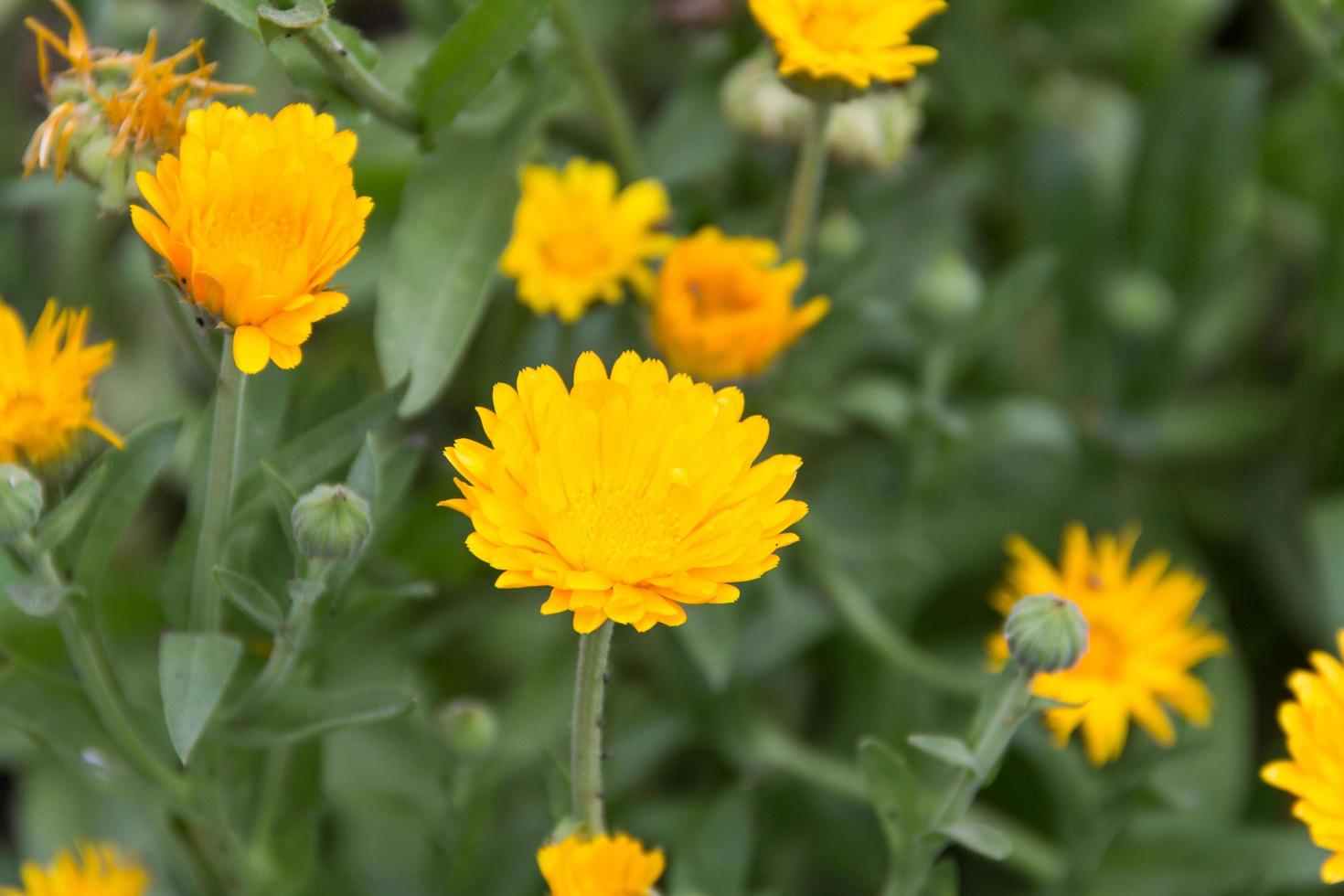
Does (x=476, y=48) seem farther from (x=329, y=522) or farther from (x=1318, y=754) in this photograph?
(x=1318, y=754)

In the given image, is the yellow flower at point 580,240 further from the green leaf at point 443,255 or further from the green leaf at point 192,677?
the green leaf at point 192,677

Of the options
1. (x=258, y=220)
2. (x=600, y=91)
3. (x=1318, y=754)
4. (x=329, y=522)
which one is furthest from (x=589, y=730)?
(x=600, y=91)

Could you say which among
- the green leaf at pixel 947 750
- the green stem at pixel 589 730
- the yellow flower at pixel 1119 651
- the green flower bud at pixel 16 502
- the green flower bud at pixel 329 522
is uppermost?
the green flower bud at pixel 16 502

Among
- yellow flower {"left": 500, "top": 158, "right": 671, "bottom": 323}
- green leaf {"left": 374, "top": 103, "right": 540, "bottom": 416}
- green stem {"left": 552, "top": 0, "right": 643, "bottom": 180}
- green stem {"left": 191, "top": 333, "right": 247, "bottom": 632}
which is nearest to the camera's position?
green stem {"left": 191, "top": 333, "right": 247, "bottom": 632}

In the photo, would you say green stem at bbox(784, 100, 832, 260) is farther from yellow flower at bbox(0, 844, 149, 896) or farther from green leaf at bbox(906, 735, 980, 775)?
yellow flower at bbox(0, 844, 149, 896)

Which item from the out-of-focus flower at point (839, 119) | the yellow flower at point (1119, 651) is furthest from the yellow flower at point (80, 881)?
the out-of-focus flower at point (839, 119)

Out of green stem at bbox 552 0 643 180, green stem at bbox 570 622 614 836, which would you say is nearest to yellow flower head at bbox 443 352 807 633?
green stem at bbox 570 622 614 836
